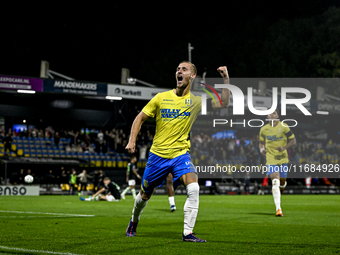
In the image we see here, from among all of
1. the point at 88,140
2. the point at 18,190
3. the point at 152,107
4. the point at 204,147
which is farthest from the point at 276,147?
the point at 88,140

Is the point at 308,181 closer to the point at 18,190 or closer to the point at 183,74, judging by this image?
the point at 18,190

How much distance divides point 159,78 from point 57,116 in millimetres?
33275

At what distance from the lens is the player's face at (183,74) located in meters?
7.38

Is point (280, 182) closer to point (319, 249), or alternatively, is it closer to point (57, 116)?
point (319, 249)

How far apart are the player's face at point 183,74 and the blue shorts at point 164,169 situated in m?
1.07

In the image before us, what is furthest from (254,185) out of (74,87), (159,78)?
(159,78)

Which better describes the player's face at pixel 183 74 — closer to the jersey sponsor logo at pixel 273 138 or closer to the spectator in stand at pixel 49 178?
the jersey sponsor logo at pixel 273 138

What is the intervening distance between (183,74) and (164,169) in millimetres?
1459

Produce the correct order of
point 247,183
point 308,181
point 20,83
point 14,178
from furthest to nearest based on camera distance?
point 308,181 < point 247,183 < point 20,83 < point 14,178

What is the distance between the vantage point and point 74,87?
37062mm

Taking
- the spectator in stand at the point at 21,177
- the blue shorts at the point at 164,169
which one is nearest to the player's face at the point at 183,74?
the blue shorts at the point at 164,169

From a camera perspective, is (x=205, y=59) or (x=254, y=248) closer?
(x=254, y=248)

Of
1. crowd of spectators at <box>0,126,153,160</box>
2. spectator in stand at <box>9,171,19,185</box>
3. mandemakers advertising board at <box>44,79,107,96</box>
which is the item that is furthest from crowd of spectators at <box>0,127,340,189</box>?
spectator in stand at <box>9,171,19,185</box>

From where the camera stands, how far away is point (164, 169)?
293 inches
